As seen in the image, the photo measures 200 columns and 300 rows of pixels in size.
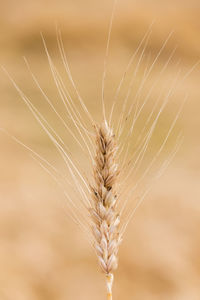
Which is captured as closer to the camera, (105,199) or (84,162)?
(105,199)

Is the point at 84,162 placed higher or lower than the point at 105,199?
lower

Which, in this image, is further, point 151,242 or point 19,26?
point 19,26

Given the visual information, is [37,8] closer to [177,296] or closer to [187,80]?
[187,80]

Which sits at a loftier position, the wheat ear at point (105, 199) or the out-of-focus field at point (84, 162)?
the wheat ear at point (105, 199)

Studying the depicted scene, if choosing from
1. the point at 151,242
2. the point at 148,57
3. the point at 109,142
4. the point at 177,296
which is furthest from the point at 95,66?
the point at 109,142

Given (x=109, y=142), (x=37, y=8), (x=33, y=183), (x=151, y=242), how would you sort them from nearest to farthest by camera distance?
(x=109, y=142), (x=151, y=242), (x=33, y=183), (x=37, y=8)

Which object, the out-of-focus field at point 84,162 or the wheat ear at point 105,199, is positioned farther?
the out-of-focus field at point 84,162
